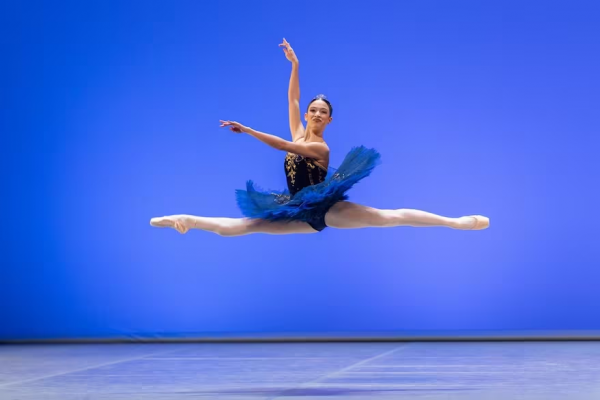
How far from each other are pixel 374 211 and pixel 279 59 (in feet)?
9.09

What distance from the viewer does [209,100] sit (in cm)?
679

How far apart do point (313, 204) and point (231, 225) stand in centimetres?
49

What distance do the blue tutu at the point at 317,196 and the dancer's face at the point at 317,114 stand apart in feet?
0.92

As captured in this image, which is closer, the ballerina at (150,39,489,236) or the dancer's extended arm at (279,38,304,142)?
the ballerina at (150,39,489,236)

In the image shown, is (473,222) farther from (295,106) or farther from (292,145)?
(295,106)

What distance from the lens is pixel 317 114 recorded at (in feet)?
14.7

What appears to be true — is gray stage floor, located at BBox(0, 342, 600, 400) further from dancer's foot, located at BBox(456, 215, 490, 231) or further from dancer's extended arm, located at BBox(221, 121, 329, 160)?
dancer's extended arm, located at BBox(221, 121, 329, 160)

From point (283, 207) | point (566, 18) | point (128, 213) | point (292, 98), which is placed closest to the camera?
point (283, 207)

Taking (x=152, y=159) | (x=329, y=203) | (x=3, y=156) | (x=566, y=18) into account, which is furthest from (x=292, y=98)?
(x=3, y=156)

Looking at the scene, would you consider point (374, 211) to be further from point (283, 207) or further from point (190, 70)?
point (190, 70)

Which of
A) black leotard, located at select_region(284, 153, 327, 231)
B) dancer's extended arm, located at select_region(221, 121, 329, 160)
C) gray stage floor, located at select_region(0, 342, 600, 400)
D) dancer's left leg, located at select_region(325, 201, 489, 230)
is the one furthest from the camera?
black leotard, located at select_region(284, 153, 327, 231)

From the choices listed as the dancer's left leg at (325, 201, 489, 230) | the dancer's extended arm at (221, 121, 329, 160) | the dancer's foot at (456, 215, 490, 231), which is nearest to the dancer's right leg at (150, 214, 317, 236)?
the dancer's left leg at (325, 201, 489, 230)

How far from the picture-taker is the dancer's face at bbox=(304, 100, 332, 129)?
4473mm

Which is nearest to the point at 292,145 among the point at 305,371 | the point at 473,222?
the point at 473,222
